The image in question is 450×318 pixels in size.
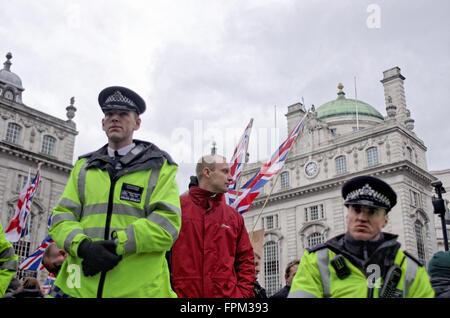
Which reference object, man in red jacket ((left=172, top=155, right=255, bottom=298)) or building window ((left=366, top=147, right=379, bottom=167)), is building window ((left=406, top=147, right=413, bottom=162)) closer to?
building window ((left=366, top=147, right=379, bottom=167))

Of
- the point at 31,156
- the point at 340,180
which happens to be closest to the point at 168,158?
the point at 31,156

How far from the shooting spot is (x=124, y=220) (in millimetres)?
3988

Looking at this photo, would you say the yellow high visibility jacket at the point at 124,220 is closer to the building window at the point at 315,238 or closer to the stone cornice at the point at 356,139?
the stone cornice at the point at 356,139

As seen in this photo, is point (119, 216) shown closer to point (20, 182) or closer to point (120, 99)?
point (120, 99)

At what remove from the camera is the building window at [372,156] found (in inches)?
1748

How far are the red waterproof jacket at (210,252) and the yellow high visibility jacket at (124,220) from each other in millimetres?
938

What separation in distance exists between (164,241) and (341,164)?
4508 centimetres

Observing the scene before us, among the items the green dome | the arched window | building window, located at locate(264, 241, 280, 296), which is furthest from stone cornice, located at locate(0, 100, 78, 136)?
the green dome
